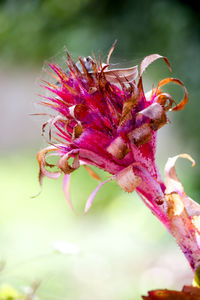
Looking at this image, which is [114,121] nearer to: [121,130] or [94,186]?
[121,130]

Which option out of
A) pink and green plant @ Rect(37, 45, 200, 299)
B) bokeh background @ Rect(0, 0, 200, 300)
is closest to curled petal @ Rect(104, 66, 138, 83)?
pink and green plant @ Rect(37, 45, 200, 299)

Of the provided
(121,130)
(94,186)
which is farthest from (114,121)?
(94,186)

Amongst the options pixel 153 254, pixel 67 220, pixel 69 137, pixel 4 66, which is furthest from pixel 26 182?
pixel 69 137

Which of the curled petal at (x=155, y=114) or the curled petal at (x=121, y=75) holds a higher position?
the curled petal at (x=121, y=75)

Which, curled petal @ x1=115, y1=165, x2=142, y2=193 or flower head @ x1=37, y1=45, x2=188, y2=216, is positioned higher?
flower head @ x1=37, y1=45, x2=188, y2=216

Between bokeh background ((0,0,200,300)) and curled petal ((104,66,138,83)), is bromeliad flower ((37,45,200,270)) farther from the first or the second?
bokeh background ((0,0,200,300))

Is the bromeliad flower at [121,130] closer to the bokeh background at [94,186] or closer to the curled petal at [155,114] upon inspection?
the curled petal at [155,114]

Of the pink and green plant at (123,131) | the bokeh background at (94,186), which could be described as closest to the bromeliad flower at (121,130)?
the pink and green plant at (123,131)

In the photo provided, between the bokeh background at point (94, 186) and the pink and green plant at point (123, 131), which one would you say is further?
the bokeh background at point (94, 186)


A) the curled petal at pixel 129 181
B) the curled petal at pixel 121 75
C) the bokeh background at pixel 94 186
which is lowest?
the curled petal at pixel 129 181
